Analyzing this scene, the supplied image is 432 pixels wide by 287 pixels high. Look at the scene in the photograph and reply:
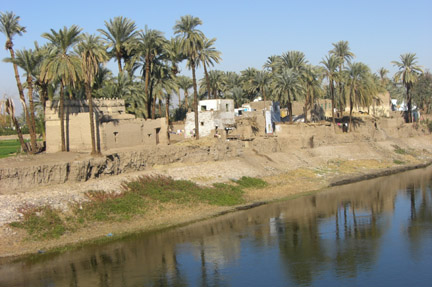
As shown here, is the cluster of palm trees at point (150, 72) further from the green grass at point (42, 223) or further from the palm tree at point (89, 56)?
the green grass at point (42, 223)

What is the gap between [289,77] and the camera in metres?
70.7

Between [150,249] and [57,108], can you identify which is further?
[57,108]

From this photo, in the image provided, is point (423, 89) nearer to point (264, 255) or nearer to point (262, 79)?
point (262, 79)

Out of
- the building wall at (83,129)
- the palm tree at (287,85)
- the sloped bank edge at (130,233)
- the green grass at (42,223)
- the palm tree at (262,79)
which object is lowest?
the sloped bank edge at (130,233)

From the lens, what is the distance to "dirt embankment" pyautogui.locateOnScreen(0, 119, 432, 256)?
3375 centimetres

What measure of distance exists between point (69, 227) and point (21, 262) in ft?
15.6

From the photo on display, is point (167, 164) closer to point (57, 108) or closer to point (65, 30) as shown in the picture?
point (57, 108)

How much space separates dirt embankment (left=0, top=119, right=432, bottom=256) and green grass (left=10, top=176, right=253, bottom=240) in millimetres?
676

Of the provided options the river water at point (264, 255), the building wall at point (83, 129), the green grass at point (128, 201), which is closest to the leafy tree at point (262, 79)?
the building wall at point (83, 129)

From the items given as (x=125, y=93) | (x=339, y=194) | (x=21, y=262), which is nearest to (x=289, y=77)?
(x=125, y=93)

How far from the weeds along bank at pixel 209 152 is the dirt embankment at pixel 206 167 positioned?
0.06 m

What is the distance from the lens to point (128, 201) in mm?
37344

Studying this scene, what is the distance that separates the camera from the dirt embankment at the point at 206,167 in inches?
1329

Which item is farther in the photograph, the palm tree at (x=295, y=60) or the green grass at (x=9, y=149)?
the palm tree at (x=295, y=60)
